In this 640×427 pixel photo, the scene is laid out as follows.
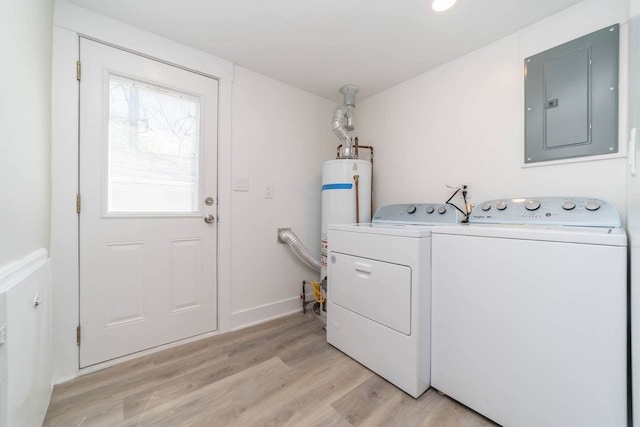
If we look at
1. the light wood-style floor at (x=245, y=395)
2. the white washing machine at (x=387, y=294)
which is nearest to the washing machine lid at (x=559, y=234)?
the white washing machine at (x=387, y=294)

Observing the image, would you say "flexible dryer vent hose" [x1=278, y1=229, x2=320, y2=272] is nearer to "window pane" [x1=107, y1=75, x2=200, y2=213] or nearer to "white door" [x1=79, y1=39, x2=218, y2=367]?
"white door" [x1=79, y1=39, x2=218, y2=367]

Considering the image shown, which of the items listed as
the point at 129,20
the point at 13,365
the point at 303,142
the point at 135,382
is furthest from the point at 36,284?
the point at 303,142

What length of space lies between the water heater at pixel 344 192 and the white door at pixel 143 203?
91 centimetres

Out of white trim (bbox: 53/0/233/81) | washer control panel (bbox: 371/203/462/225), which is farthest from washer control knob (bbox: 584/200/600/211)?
white trim (bbox: 53/0/233/81)

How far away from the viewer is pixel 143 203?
165cm

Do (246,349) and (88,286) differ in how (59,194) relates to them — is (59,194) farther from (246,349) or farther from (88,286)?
(246,349)

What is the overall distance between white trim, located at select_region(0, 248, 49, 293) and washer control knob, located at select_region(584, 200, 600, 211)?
2.16 m

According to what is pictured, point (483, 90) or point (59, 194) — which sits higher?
point (483, 90)

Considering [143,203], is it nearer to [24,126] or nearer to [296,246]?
[24,126]

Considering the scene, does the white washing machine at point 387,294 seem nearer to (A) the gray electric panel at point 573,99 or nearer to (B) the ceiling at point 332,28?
(A) the gray electric panel at point 573,99

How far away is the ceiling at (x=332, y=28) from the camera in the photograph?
1.41m

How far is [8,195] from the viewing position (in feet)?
2.53

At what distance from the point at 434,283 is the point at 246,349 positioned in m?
1.30

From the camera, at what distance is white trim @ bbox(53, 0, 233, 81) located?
1380 mm
